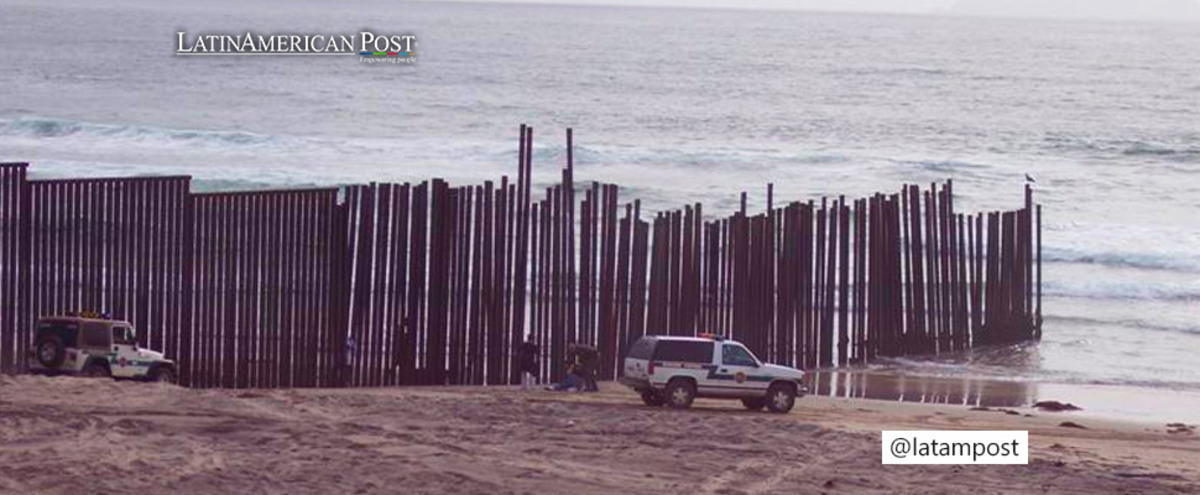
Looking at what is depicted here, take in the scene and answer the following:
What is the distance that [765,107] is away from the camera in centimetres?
9506

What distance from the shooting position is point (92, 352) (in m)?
23.2

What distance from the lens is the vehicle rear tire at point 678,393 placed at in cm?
2481

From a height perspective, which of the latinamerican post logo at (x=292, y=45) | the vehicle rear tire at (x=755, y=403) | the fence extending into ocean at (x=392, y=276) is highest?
the latinamerican post logo at (x=292, y=45)

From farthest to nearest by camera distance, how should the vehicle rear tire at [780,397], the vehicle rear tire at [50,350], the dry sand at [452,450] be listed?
the vehicle rear tire at [780,397] → the vehicle rear tire at [50,350] → the dry sand at [452,450]

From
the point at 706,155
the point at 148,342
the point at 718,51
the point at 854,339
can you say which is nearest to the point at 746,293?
the point at 854,339

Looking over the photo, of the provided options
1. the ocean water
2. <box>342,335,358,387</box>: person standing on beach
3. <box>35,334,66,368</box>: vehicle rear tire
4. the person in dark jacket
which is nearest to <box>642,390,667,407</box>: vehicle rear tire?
the person in dark jacket

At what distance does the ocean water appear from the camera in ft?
155

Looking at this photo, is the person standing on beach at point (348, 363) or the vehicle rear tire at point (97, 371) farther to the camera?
the person standing on beach at point (348, 363)

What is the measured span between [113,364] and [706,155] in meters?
48.7

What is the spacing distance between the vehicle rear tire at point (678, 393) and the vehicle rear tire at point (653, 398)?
3.5 inches

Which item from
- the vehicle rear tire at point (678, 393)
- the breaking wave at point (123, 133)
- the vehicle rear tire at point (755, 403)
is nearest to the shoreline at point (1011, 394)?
the vehicle rear tire at point (755, 403)

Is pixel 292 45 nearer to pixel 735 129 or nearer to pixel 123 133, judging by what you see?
pixel 123 133

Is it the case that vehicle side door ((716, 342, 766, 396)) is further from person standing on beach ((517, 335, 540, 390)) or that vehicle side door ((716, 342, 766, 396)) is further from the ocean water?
the ocean water

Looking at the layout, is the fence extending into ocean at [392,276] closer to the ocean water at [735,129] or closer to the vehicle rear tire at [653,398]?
the vehicle rear tire at [653,398]
